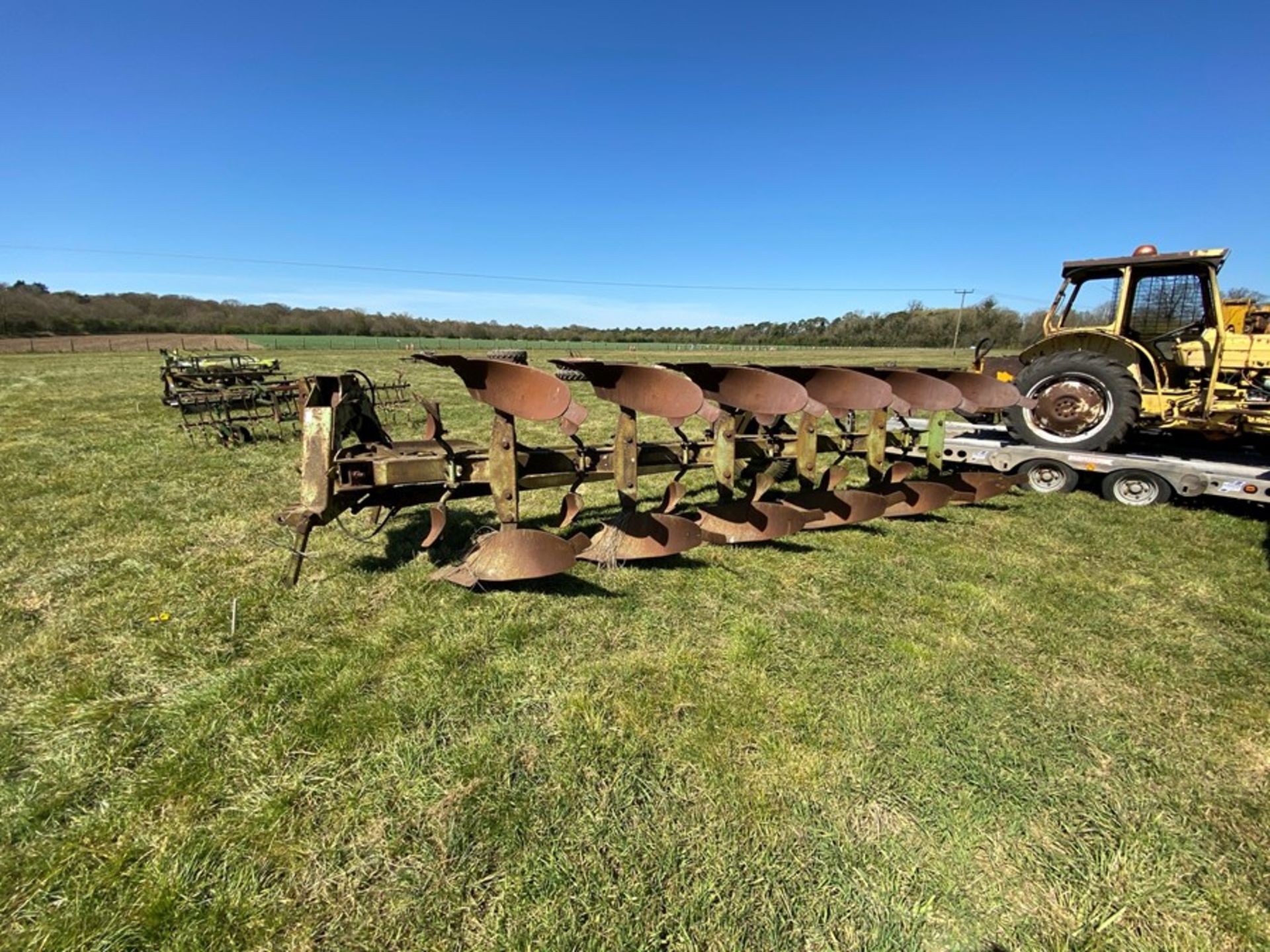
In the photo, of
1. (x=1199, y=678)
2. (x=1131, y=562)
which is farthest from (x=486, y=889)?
(x=1131, y=562)

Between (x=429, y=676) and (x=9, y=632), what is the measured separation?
2.42 meters

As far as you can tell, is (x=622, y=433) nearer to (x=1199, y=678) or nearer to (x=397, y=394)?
(x=1199, y=678)

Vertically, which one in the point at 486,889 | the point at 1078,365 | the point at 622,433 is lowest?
the point at 486,889

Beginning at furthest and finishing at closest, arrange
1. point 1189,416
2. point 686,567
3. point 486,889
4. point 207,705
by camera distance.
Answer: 1. point 1189,416
2. point 686,567
3. point 207,705
4. point 486,889

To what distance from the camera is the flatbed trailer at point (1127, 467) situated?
5086mm

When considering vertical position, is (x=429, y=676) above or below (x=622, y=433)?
below

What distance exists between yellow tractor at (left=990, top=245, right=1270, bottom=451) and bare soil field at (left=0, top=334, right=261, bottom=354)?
45286 millimetres

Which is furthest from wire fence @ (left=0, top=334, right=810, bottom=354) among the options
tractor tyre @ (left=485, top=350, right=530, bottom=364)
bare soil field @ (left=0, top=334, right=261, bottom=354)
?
tractor tyre @ (left=485, top=350, right=530, bottom=364)

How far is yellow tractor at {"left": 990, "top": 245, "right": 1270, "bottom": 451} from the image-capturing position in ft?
18.9

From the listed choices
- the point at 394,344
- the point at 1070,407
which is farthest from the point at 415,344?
the point at 1070,407

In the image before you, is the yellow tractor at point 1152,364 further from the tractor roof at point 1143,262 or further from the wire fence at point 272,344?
the wire fence at point 272,344

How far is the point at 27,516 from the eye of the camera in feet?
16.3

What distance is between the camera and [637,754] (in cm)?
225

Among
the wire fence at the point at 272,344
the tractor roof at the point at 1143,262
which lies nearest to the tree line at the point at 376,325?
the wire fence at the point at 272,344
